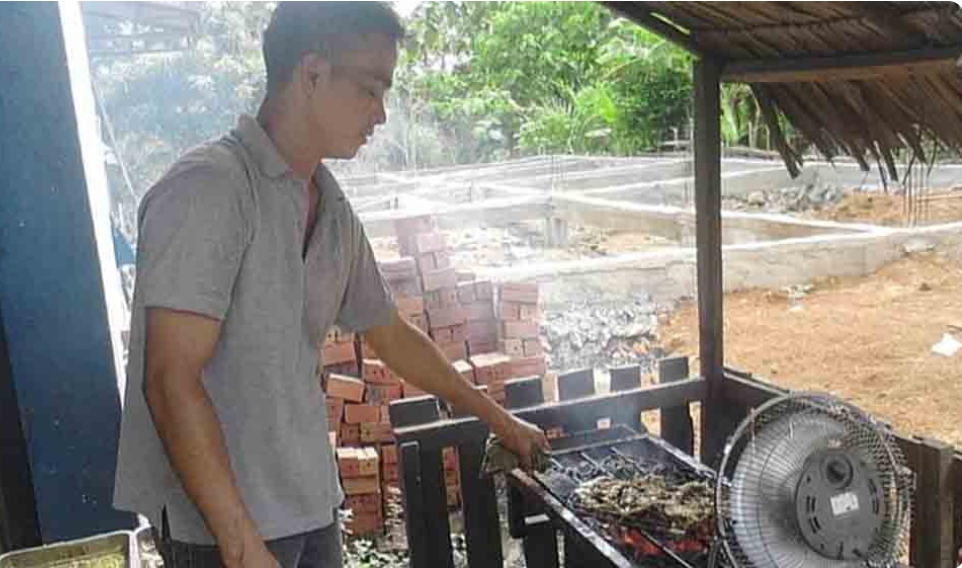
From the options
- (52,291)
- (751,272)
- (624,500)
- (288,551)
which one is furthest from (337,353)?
(751,272)

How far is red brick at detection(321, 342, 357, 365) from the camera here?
542 centimetres

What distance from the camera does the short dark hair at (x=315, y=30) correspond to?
1812 mm

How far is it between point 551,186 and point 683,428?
9.68 meters

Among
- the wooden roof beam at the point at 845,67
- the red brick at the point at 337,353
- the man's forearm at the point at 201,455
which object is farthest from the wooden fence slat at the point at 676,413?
the man's forearm at the point at 201,455

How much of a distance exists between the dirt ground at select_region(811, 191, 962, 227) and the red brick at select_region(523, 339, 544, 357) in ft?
22.1

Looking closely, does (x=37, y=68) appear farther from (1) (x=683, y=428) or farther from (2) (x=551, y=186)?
(2) (x=551, y=186)

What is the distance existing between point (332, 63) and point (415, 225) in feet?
12.9

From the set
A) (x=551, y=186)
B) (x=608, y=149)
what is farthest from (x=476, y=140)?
(x=551, y=186)

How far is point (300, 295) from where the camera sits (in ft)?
6.16

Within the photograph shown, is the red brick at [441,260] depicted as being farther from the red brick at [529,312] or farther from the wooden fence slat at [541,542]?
the wooden fence slat at [541,542]

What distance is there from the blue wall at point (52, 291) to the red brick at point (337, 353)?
7.67ft

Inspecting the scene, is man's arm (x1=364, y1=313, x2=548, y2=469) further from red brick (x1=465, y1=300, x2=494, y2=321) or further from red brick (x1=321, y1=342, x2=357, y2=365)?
red brick (x1=465, y1=300, x2=494, y2=321)

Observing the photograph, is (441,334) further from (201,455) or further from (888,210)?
(888,210)

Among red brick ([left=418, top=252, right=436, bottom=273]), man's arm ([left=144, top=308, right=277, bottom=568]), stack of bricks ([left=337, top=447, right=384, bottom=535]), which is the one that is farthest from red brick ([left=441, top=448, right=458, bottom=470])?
man's arm ([left=144, top=308, right=277, bottom=568])
